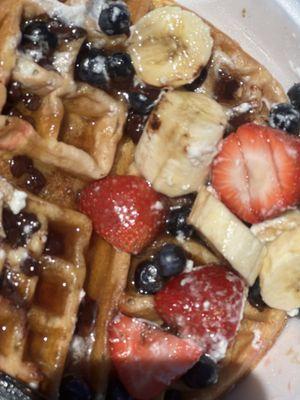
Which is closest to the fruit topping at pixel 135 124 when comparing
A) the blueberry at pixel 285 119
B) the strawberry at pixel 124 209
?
the strawberry at pixel 124 209

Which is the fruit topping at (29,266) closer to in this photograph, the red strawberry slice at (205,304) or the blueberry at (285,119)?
the red strawberry slice at (205,304)

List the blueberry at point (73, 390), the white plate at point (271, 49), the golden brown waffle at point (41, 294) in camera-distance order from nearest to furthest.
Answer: the golden brown waffle at point (41, 294) < the blueberry at point (73, 390) < the white plate at point (271, 49)

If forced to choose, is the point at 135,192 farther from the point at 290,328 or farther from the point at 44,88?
the point at 290,328

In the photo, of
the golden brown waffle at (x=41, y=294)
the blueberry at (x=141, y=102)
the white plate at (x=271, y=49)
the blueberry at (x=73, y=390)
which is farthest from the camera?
the white plate at (x=271, y=49)

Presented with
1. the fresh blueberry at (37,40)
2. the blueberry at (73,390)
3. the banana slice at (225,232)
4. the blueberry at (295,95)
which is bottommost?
the blueberry at (73,390)

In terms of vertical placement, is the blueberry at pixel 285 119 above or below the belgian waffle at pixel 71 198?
above

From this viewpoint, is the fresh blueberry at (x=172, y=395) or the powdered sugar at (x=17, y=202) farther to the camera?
the fresh blueberry at (x=172, y=395)
